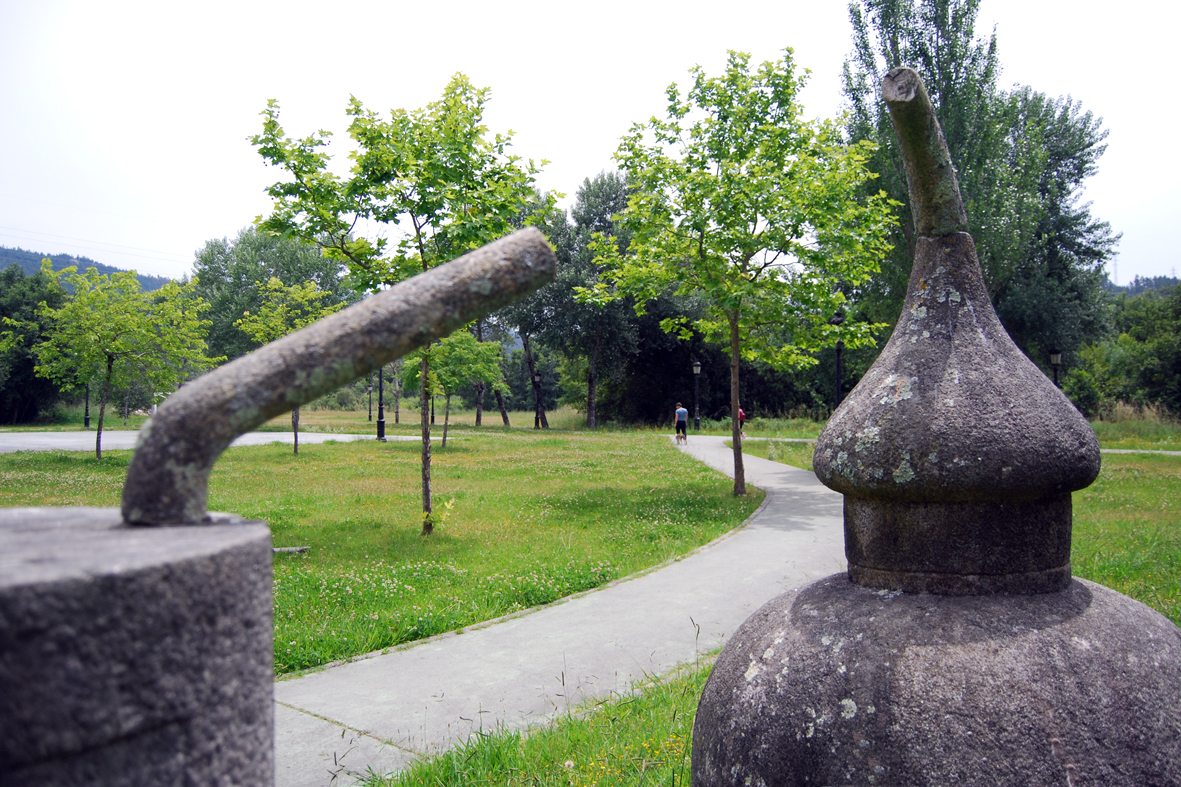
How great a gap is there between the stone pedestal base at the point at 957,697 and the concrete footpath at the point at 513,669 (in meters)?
2.64

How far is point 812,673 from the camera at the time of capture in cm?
212

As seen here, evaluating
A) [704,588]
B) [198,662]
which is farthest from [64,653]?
[704,588]

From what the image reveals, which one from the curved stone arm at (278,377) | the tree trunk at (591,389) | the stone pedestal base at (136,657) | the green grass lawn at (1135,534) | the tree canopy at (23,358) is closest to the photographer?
the stone pedestal base at (136,657)

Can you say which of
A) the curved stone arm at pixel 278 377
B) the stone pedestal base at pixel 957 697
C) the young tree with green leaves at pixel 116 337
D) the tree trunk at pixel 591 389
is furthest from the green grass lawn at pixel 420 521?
the tree trunk at pixel 591 389


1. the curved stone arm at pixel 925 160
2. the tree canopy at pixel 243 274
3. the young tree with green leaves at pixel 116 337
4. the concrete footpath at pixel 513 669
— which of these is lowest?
the concrete footpath at pixel 513 669

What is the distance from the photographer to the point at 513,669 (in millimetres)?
5523

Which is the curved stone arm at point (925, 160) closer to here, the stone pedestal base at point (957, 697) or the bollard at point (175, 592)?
the stone pedestal base at point (957, 697)

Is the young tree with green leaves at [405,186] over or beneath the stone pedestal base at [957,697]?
over

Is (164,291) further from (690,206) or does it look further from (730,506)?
(730,506)

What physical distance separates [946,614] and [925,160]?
4.80 feet

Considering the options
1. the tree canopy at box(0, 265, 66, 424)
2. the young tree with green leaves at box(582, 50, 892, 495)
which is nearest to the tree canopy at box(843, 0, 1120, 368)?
the young tree with green leaves at box(582, 50, 892, 495)

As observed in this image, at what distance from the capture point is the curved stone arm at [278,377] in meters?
1.15

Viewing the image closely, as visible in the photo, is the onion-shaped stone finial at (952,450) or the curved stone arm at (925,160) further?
Result: the curved stone arm at (925,160)

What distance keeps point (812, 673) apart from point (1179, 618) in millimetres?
5572
